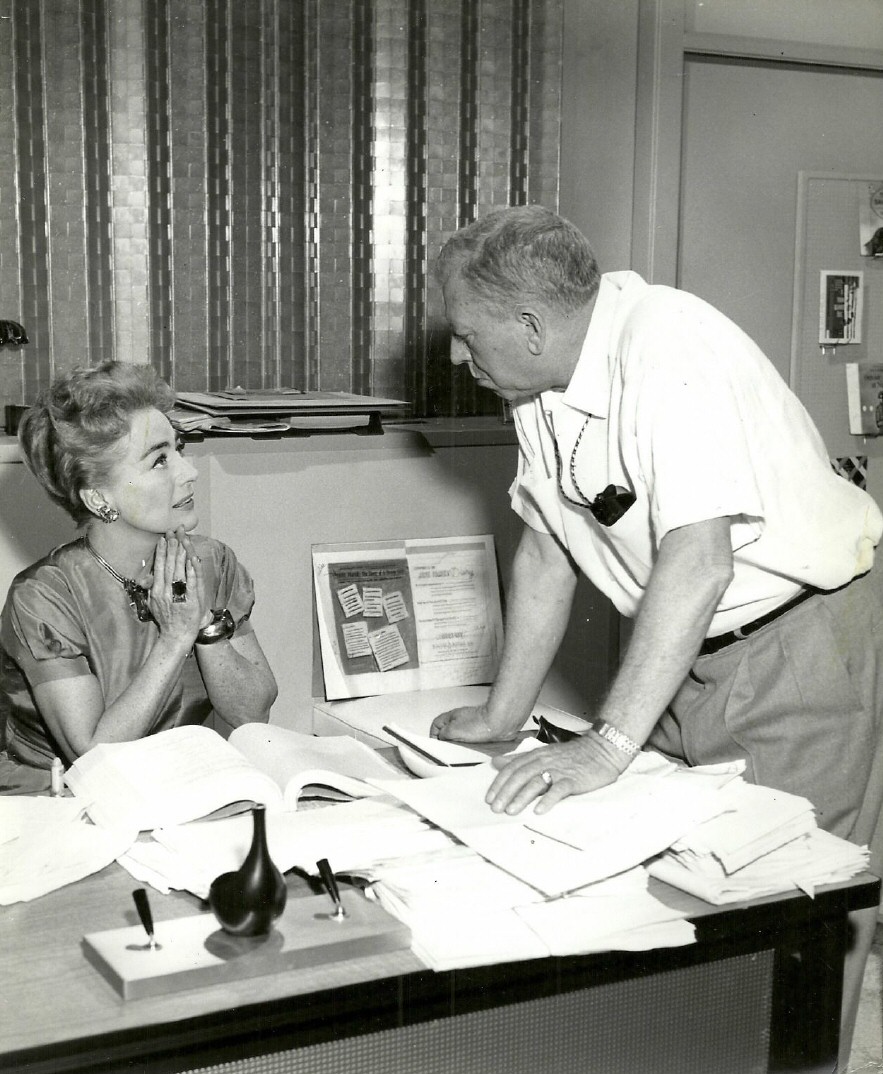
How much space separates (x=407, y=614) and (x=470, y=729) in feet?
2.64

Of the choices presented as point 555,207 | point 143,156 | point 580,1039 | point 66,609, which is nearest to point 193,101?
point 143,156

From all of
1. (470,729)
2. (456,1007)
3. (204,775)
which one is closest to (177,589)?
(470,729)

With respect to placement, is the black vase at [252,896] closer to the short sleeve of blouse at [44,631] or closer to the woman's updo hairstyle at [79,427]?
the short sleeve of blouse at [44,631]

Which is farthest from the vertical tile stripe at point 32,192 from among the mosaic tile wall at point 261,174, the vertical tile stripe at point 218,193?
the vertical tile stripe at point 218,193

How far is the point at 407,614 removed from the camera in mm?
2730

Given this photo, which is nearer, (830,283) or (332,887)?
(332,887)

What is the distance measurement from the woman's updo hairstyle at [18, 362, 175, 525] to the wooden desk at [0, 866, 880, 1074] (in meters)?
0.92

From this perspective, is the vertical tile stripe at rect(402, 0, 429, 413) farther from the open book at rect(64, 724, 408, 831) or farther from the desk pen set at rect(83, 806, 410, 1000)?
the desk pen set at rect(83, 806, 410, 1000)

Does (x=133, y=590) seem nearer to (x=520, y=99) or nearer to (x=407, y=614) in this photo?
(x=407, y=614)

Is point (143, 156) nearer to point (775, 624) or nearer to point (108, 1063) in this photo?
point (775, 624)

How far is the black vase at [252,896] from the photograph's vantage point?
112cm

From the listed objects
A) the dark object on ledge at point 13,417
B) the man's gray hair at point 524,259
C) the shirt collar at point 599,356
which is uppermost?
the man's gray hair at point 524,259

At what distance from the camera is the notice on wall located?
8.70 feet

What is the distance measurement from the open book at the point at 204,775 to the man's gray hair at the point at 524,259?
69 centimetres
